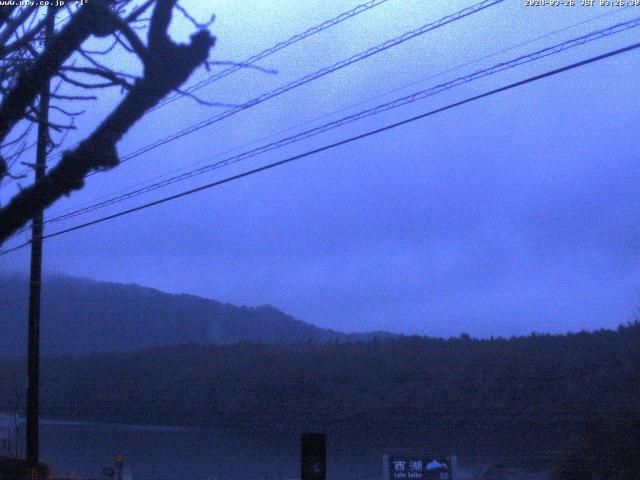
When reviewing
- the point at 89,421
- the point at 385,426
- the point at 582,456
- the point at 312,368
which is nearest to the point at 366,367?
the point at 312,368

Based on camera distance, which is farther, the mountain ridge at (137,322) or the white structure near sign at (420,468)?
the mountain ridge at (137,322)

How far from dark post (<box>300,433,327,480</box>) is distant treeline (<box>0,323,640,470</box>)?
47.7 ft

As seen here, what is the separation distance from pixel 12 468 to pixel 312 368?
82.9 ft

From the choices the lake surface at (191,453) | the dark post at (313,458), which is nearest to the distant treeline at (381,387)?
the lake surface at (191,453)

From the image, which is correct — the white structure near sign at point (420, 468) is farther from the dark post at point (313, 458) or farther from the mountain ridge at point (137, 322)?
the mountain ridge at point (137, 322)

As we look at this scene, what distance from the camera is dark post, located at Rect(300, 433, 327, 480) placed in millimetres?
8734

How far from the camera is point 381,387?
38812 millimetres

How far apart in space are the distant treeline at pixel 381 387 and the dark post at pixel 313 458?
47.7 ft

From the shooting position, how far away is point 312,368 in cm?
4288

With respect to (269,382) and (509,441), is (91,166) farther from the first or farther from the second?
(269,382)

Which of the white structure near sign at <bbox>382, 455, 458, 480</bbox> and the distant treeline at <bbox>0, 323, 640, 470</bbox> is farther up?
the distant treeline at <bbox>0, 323, 640, 470</bbox>

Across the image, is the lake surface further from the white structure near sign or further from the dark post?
the dark post

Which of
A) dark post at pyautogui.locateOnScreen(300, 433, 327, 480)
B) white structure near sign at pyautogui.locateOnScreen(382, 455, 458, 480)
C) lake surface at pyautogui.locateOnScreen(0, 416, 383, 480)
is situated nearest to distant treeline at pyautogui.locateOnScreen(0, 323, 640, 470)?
lake surface at pyautogui.locateOnScreen(0, 416, 383, 480)

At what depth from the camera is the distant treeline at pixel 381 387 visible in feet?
97.7
